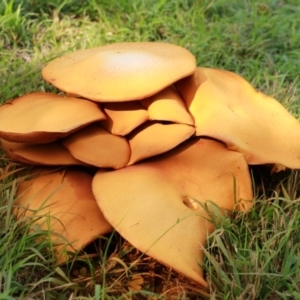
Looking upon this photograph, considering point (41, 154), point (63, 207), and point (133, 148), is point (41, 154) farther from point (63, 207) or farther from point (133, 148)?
point (133, 148)

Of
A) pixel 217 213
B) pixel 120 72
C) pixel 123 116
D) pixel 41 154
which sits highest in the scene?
pixel 120 72

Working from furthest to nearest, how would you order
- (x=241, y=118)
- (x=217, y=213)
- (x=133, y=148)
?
(x=241, y=118) < (x=133, y=148) < (x=217, y=213)

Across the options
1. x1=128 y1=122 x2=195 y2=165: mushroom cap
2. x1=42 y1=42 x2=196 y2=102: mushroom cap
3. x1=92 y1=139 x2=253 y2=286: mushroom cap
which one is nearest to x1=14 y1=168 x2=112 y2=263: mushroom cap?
x1=92 y1=139 x2=253 y2=286: mushroom cap

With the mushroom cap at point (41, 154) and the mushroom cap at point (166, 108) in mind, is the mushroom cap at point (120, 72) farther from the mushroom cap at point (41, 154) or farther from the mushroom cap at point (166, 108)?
the mushroom cap at point (41, 154)

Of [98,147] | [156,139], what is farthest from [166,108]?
[98,147]

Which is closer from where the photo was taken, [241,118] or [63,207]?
[63,207]

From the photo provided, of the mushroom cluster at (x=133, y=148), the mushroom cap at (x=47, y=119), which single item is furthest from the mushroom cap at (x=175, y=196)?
the mushroom cap at (x=47, y=119)

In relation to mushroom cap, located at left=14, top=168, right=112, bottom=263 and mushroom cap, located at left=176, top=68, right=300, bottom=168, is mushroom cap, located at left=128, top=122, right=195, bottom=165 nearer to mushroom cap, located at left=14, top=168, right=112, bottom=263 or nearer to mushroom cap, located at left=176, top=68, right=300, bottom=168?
mushroom cap, located at left=176, top=68, right=300, bottom=168
